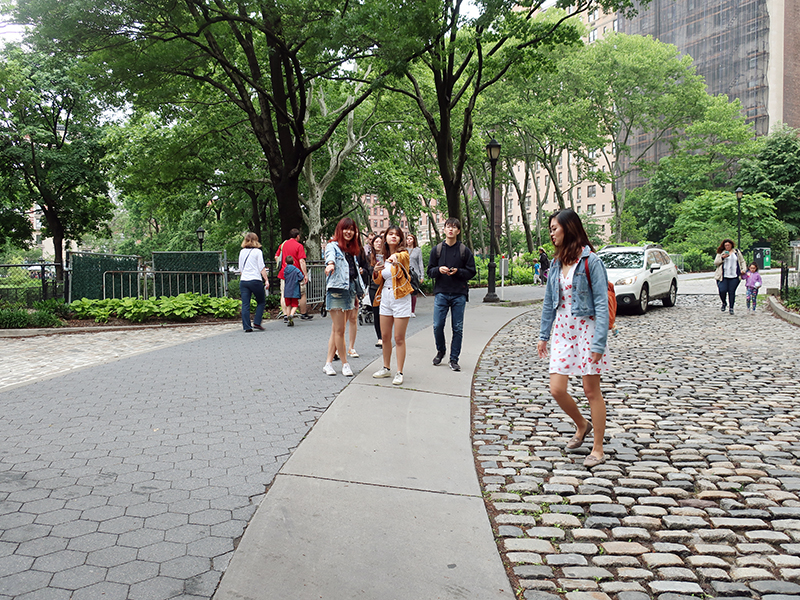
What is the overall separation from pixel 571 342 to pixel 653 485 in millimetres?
1133

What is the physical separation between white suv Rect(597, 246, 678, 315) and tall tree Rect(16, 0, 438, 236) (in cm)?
759

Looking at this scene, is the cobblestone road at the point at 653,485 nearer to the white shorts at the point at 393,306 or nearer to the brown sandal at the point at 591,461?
the brown sandal at the point at 591,461

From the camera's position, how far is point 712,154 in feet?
152

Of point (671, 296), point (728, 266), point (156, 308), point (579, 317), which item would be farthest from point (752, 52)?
point (579, 317)

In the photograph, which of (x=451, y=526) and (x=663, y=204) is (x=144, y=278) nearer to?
(x=451, y=526)

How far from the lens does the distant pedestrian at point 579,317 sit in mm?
4484

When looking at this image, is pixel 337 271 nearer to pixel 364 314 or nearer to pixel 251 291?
pixel 251 291

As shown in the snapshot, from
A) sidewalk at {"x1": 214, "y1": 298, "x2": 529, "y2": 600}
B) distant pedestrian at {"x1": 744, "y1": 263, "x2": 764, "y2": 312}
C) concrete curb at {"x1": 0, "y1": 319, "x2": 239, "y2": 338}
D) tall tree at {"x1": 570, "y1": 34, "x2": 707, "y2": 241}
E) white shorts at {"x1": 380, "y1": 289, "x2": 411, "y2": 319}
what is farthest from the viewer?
tall tree at {"x1": 570, "y1": 34, "x2": 707, "y2": 241}

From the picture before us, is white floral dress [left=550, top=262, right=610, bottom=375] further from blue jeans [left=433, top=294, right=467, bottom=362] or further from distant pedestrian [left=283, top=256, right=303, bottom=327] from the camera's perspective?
distant pedestrian [left=283, top=256, right=303, bottom=327]

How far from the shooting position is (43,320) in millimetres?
13531

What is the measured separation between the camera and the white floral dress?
14.8 feet

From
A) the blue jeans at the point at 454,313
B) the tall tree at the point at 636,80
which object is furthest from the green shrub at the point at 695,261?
the blue jeans at the point at 454,313

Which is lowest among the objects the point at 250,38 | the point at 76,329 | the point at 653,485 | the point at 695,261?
the point at 653,485

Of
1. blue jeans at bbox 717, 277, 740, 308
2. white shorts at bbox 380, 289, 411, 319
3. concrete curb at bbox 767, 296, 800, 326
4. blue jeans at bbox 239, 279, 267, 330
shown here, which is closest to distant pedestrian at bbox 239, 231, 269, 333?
blue jeans at bbox 239, 279, 267, 330
